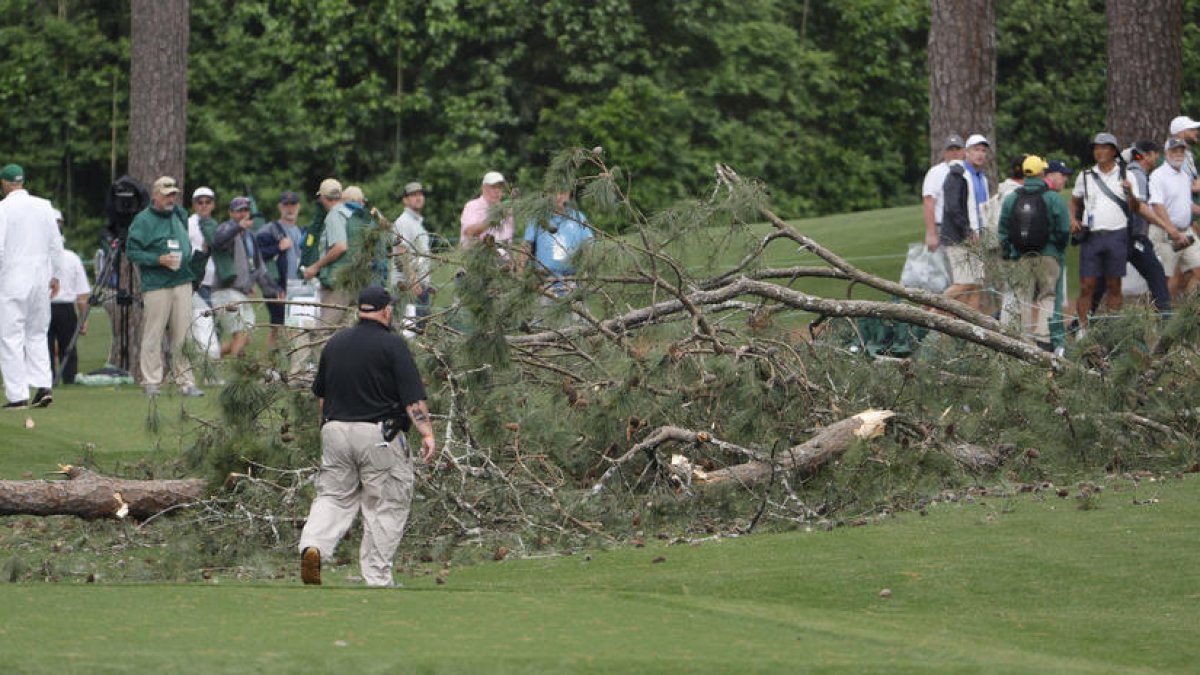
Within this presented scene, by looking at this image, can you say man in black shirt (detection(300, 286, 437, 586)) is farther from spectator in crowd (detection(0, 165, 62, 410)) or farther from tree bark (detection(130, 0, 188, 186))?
tree bark (detection(130, 0, 188, 186))

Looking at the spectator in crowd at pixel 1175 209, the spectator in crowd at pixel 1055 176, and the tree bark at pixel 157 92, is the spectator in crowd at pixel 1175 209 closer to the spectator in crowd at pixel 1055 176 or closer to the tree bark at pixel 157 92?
the spectator in crowd at pixel 1055 176

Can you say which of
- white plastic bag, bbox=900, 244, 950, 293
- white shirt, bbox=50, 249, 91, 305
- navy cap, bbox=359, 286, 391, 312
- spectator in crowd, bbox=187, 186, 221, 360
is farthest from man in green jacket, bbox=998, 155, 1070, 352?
white shirt, bbox=50, 249, 91, 305

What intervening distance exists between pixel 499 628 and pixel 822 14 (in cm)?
3422

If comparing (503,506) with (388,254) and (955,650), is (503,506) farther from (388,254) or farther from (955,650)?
(955,650)

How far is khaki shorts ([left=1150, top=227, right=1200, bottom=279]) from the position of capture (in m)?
20.1

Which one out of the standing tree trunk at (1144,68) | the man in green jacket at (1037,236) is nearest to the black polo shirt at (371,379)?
the man in green jacket at (1037,236)

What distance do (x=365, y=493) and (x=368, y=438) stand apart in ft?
1.07

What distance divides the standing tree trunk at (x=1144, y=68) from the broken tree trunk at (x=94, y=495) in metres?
13.8

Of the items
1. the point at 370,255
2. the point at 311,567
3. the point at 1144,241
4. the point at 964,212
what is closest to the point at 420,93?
the point at 964,212

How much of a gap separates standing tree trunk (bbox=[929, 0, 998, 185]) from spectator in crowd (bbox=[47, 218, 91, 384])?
915cm

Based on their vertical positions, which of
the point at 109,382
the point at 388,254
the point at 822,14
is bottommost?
the point at 109,382

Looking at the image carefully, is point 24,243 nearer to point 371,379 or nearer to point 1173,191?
point 371,379

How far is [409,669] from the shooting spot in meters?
8.14

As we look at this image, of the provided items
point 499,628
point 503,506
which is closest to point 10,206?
point 503,506
